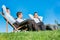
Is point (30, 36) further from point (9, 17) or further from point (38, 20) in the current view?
point (38, 20)

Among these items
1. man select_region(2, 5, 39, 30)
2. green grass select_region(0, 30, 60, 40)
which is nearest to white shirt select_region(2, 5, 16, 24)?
man select_region(2, 5, 39, 30)

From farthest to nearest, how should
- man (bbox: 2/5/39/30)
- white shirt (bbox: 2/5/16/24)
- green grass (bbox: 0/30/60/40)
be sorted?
white shirt (bbox: 2/5/16/24), man (bbox: 2/5/39/30), green grass (bbox: 0/30/60/40)

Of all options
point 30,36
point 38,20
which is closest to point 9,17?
point 38,20

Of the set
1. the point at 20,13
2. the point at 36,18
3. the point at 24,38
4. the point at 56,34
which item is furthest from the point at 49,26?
the point at 24,38

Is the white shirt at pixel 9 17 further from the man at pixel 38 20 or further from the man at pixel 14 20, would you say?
the man at pixel 38 20

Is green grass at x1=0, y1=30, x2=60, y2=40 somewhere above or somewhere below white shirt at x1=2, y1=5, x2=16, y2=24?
below

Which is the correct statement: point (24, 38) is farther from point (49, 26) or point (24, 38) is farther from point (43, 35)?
point (49, 26)

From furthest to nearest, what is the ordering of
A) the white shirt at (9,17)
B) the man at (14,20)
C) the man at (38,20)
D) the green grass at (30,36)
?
the man at (38,20) < the white shirt at (9,17) < the man at (14,20) < the green grass at (30,36)

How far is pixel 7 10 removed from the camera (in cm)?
1217

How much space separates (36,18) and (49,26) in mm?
771

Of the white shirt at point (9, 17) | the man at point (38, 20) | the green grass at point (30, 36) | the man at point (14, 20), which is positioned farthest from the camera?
the man at point (38, 20)

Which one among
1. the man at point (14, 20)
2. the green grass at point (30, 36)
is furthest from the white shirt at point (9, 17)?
the green grass at point (30, 36)

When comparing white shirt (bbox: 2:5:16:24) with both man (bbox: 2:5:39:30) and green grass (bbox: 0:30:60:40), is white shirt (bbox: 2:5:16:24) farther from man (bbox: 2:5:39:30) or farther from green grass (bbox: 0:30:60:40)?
green grass (bbox: 0:30:60:40)

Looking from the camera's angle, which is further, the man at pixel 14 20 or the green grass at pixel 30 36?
the man at pixel 14 20
